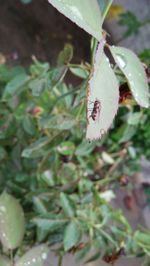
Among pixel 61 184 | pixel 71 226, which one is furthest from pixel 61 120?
pixel 61 184

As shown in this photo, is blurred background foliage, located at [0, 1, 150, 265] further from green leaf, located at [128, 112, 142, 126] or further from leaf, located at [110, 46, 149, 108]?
leaf, located at [110, 46, 149, 108]

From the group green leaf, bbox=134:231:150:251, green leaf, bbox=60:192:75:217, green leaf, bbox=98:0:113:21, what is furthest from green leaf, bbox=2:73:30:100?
green leaf, bbox=98:0:113:21

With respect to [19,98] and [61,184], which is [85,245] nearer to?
[61,184]

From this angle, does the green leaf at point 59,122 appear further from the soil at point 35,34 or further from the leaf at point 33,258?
the soil at point 35,34

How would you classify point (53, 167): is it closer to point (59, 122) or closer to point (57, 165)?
point (57, 165)

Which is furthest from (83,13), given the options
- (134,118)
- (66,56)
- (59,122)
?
(134,118)

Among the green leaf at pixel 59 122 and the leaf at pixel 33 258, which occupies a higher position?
the green leaf at pixel 59 122

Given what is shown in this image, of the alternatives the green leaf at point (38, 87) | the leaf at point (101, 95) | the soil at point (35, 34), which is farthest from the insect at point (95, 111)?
the soil at point (35, 34)
